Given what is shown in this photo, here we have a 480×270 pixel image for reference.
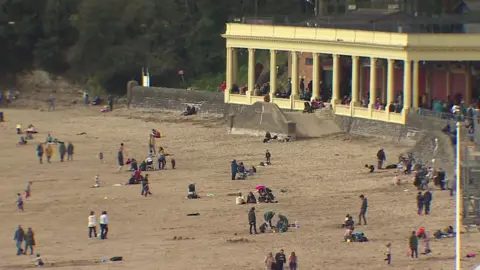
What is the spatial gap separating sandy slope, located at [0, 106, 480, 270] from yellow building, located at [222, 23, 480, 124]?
8.36ft

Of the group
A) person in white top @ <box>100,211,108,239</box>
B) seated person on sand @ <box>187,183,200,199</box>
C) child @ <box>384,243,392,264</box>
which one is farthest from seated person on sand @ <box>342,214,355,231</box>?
seated person on sand @ <box>187,183,200,199</box>

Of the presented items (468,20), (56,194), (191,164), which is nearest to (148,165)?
(191,164)

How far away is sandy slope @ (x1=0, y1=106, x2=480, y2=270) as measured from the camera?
151ft

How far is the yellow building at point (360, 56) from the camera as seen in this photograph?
221 ft

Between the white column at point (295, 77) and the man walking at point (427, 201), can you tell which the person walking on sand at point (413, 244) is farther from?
the white column at point (295, 77)

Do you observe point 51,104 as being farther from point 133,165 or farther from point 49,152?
point 133,165

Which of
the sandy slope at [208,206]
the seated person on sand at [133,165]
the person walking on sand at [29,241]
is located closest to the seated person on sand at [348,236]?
the sandy slope at [208,206]

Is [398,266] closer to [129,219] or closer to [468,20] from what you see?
[129,219]

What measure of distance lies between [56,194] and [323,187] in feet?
30.3

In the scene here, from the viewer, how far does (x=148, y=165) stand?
64.4m

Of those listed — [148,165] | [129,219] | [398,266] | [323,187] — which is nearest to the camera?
[398,266]

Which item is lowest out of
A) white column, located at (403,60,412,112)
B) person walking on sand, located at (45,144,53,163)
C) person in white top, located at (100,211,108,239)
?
person in white top, located at (100,211,108,239)

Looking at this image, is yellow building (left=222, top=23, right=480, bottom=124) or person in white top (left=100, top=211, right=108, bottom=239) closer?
person in white top (left=100, top=211, right=108, bottom=239)

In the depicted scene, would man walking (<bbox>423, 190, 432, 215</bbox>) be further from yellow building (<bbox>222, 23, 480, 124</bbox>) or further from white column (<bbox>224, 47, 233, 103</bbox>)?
white column (<bbox>224, 47, 233, 103</bbox>)
